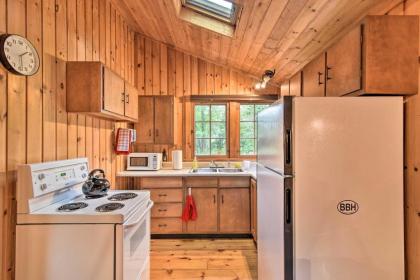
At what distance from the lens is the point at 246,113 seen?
12.3 ft

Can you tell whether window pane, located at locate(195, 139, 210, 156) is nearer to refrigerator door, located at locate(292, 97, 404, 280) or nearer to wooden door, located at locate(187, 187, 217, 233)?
wooden door, located at locate(187, 187, 217, 233)

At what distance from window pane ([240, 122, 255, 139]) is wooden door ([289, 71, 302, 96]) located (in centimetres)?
129

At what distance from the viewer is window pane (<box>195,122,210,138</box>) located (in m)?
3.73

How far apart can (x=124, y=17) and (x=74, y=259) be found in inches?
116

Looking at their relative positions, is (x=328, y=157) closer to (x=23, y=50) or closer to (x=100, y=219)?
(x=100, y=219)

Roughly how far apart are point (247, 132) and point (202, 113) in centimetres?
77

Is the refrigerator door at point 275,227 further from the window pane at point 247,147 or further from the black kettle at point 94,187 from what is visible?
the window pane at point 247,147

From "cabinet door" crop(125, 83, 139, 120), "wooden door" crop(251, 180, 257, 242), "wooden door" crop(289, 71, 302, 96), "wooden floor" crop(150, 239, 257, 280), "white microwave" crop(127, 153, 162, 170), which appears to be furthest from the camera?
"white microwave" crop(127, 153, 162, 170)

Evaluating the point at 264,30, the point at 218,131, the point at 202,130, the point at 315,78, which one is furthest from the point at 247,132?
the point at 315,78

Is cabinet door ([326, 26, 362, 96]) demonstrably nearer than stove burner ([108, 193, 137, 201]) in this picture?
Yes

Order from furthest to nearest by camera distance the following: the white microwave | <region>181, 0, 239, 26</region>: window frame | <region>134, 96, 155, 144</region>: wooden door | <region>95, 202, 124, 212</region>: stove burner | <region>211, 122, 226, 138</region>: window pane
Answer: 1. <region>211, 122, 226, 138</region>: window pane
2. <region>134, 96, 155, 144</region>: wooden door
3. the white microwave
4. <region>181, 0, 239, 26</region>: window frame
5. <region>95, 202, 124, 212</region>: stove burner

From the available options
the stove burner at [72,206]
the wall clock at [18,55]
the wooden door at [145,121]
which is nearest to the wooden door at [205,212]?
the wooden door at [145,121]

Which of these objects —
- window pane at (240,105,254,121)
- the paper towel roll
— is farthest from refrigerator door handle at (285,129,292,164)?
window pane at (240,105,254,121)

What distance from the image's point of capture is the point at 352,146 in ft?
4.25
